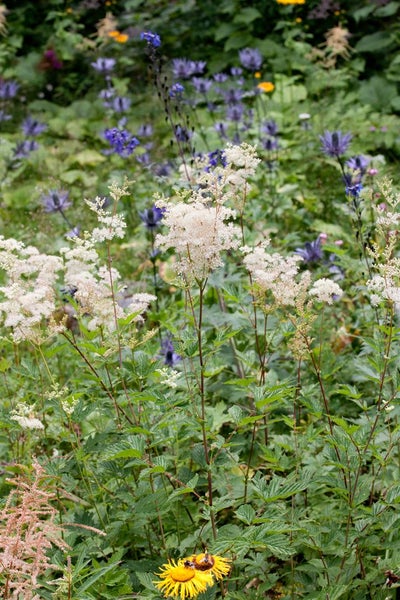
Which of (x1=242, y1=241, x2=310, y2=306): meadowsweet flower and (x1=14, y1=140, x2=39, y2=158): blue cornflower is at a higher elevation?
(x1=242, y1=241, x2=310, y2=306): meadowsweet flower

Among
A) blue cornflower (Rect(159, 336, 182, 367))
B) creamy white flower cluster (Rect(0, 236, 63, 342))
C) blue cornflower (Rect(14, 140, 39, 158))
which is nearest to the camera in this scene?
creamy white flower cluster (Rect(0, 236, 63, 342))

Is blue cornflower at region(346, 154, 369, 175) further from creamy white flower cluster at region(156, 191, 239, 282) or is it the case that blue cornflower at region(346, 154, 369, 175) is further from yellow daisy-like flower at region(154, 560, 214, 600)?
yellow daisy-like flower at region(154, 560, 214, 600)

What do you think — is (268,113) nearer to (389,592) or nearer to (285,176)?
(285,176)

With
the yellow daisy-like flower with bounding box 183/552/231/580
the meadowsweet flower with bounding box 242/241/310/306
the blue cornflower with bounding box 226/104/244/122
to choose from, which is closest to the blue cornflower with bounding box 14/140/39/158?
the blue cornflower with bounding box 226/104/244/122

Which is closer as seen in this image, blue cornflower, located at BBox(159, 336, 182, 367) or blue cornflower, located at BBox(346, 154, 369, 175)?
blue cornflower, located at BBox(159, 336, 182, 367)

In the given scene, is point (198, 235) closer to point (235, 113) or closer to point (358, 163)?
point (358, 163)

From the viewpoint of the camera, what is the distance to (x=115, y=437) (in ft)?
7.09

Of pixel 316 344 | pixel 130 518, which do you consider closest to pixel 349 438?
pixel 130 518

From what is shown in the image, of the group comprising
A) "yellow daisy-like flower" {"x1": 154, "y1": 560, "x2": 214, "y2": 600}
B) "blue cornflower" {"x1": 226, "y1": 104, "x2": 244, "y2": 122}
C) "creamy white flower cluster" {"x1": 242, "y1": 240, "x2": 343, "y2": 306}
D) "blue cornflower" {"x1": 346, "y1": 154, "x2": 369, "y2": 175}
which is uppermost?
"creamy white flower cluster" {"x1": 242, "y1": 240, "x2": 343, "y2": 306}

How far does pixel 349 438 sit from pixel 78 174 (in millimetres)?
4441

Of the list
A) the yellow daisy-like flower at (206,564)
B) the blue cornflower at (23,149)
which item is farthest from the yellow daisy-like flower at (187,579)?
the blue cornflower at (23,149)

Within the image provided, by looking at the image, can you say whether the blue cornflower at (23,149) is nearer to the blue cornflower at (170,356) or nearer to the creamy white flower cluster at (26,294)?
the blue cornflower at (170,356)

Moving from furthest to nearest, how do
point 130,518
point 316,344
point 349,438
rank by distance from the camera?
1. point 316,344
2. point 130,518
3. point 349,438

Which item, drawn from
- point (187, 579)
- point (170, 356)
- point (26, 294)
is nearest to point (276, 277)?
point (26, 294)
